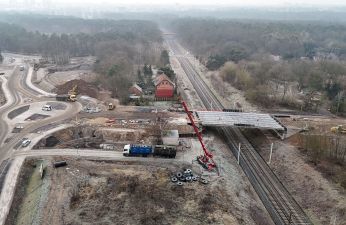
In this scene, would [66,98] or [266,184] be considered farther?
[66,98]

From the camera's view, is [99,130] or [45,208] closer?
[45,208]

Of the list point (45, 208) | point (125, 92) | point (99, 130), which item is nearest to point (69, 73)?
point (125, 92)

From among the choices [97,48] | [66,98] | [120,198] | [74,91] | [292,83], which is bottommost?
[120,198]

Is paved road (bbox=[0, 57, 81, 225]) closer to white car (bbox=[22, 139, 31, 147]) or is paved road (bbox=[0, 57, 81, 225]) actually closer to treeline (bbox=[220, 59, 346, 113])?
white car (bbox=[22, 139, 31, 147])

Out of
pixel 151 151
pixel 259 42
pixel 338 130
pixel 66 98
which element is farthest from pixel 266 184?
pixel 259 42

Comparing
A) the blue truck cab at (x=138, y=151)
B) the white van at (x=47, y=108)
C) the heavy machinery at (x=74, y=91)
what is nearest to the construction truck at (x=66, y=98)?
the heavy machinery at (x=74, y=91)

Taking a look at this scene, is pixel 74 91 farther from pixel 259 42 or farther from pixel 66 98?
pixel 259 42

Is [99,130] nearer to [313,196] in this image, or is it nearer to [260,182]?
[260,182]
